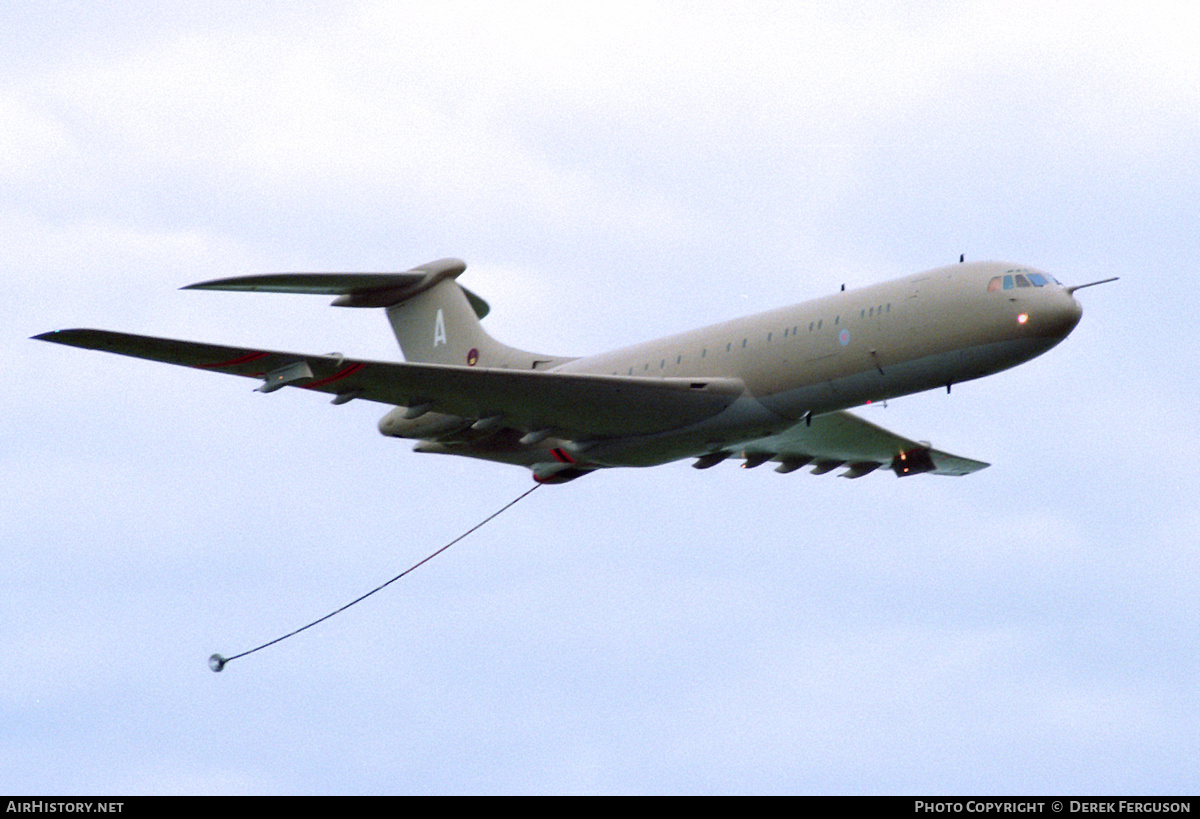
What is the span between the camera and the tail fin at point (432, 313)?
38.6 metres

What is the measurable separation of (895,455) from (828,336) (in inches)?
325

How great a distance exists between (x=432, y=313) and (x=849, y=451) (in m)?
10.0

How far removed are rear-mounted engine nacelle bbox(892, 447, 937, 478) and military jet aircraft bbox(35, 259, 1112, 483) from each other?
3425 millimetres

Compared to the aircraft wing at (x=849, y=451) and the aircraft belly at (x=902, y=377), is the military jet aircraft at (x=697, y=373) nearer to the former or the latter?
the aircraft belly at (x=902, y=377)

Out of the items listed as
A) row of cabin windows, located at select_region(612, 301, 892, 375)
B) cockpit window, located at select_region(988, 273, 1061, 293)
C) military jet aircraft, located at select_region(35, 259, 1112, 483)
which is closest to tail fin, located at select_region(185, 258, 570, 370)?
military jet aircraft, located at select_region(35, 259, 1112, 483)

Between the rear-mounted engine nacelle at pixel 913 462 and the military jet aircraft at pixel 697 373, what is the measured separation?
3425mm

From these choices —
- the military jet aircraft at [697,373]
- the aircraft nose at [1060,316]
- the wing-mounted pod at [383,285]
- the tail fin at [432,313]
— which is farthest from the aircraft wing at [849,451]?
the wing-mounted pod at [383,285]

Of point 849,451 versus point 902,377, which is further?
point 849,451

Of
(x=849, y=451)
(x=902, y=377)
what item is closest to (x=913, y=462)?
(x=849, y=451)

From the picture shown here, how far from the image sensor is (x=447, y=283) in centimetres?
3925

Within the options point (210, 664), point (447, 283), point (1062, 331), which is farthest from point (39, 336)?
point (1062, 331)

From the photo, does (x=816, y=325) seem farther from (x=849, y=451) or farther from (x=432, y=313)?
(x=432, y=313)

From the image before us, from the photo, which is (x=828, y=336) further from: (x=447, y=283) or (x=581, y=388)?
(x=447, y=283)

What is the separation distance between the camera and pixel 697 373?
33312mm
